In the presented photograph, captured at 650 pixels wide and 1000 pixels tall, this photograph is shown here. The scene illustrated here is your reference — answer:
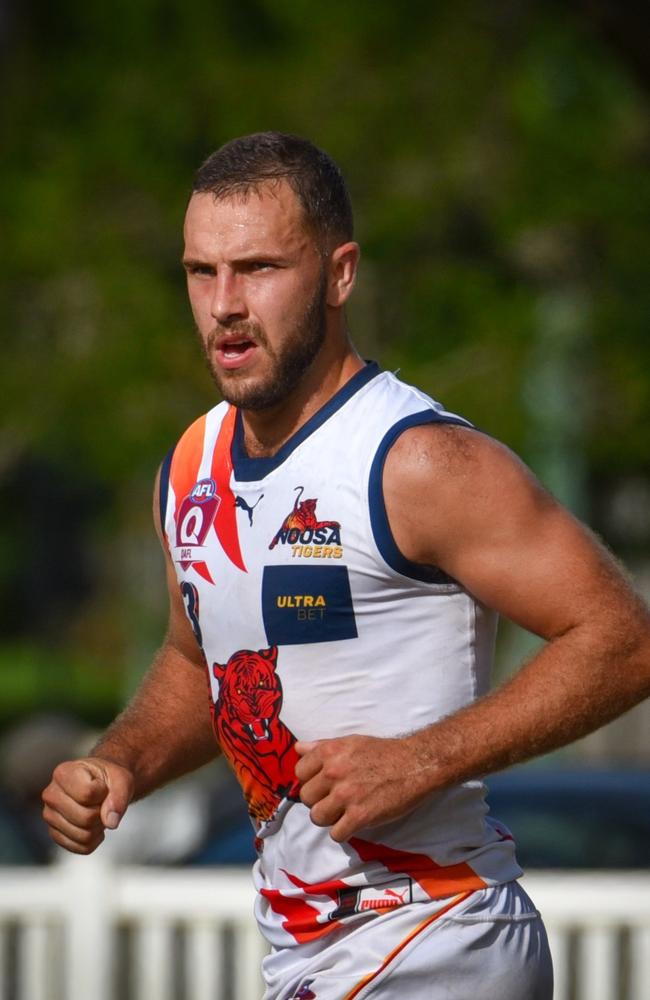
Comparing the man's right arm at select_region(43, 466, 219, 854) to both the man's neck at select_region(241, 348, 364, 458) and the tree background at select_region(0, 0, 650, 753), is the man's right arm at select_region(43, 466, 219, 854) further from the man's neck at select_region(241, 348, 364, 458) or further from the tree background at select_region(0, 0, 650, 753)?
the tree background at select_region(0, 0, 650, 753)

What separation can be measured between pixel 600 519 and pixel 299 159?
888 centimetres

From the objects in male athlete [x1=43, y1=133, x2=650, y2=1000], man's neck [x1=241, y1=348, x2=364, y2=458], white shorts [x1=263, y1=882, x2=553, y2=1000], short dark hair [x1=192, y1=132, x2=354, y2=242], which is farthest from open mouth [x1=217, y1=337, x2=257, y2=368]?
white shorts [x1=263, y1=882, x2=553, y2=1000]

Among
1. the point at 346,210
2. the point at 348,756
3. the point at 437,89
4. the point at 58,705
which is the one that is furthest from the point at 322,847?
the point at 58,705

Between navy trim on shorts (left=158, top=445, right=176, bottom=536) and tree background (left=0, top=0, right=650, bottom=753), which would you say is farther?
tree background (left=0, top=0, right=650, bottom=753)

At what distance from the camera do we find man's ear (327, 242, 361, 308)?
3.34m

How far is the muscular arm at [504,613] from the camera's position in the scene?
114 inches

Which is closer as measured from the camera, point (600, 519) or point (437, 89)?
point (437, 89)

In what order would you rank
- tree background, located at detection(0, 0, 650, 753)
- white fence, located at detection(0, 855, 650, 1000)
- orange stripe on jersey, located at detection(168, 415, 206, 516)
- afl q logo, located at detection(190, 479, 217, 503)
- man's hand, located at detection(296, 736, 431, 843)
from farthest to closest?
tree background, located at detection(0, 0, 650, 753) < white fence, located at detection(0, 855, 650, 1000) < orange stripe on jersey, located at detection(168, 415, 206, 516) < afl q logo, located at detection(190, 479, 217, 503) < man's hand, located at detection(296, 736, 431, 843)

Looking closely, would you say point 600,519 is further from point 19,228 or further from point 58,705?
point 58,705

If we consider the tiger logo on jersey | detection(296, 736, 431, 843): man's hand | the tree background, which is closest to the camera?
detection(296, 736, 431, 843): man's hand

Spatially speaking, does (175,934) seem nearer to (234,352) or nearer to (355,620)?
(355,620)

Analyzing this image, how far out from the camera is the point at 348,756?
286cm

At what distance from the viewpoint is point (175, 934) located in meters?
6.04

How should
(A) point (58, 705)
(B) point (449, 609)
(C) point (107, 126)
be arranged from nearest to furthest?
(B) point (449, 609) < (C) point (107, 126) < (A) point (58, 705)
